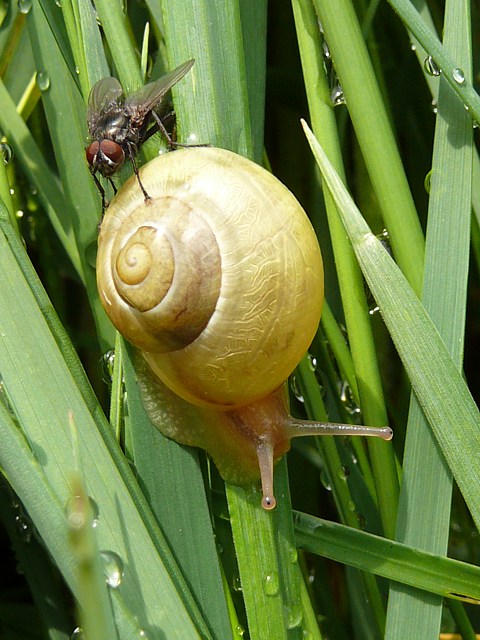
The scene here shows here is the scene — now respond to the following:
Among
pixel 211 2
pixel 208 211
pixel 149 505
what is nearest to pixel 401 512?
pixel 149 505

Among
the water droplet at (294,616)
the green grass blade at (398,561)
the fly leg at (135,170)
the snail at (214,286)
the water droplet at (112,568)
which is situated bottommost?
the water droplet at (294,616)

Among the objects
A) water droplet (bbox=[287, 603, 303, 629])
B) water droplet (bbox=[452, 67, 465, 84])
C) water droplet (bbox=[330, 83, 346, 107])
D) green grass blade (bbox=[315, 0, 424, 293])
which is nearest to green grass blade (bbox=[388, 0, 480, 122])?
water droplet (bbox=[452, 67, 465, 84])

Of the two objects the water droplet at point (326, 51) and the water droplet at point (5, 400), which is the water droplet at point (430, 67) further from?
the water droplet at point (5, 400)

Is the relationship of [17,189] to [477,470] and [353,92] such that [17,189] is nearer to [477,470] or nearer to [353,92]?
[353,92]

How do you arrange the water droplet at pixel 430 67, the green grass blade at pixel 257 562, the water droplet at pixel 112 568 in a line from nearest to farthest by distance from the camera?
1. the water droplet at pixel 112 568
2. the green grass blade at pixel 257 562
3. the water droplet at pixel 430 67

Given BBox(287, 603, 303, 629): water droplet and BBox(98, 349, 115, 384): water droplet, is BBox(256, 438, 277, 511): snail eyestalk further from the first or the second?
BBox(98, 349, 115, 384): water droplet

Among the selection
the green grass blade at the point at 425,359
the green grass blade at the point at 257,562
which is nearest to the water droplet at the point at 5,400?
the green grass blade at the point at 257,562

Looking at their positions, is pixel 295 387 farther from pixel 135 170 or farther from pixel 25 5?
pixel 25 5
